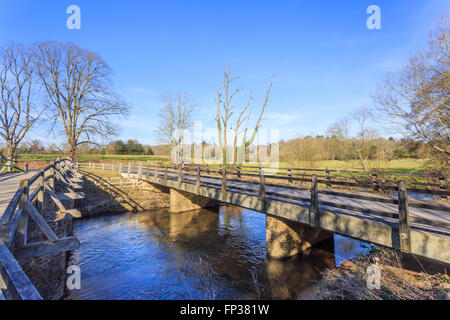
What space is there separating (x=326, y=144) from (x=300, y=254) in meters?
19.9

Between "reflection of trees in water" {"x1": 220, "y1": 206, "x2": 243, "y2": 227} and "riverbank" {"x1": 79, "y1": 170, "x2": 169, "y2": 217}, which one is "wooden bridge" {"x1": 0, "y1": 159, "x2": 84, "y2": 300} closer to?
"reflection of trees in water" {"x1": 220, "y1": 206, "x2": 243, "y2": 227}

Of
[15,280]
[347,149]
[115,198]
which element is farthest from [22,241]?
[347,149]

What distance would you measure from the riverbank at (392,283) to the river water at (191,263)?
145 cm

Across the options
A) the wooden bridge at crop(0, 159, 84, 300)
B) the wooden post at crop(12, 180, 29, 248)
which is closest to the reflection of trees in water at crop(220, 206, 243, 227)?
the wooden bridge at crop(0, 159, 84, 300)

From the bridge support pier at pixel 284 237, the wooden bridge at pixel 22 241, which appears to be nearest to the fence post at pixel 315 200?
the bridge support pier at pixel 284 237

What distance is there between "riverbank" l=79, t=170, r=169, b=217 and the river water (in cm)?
308

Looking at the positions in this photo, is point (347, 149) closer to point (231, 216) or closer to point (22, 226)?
point (231, 216)

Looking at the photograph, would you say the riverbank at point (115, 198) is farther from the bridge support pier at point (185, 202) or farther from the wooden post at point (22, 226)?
the wooden post at point (22, 226)

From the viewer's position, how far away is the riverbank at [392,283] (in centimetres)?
471

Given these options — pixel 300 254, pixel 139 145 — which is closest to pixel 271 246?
pixel 300 254

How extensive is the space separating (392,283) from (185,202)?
1508cm

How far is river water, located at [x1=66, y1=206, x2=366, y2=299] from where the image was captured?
23.1 ft

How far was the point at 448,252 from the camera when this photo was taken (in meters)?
3.96

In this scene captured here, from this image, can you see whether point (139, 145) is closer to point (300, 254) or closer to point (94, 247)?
point (94, 247)
